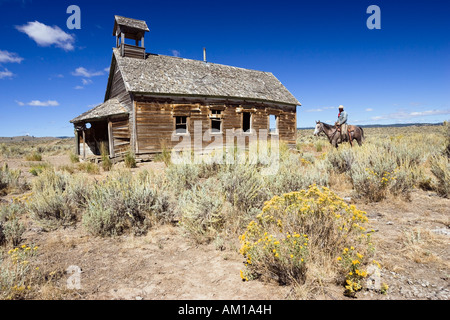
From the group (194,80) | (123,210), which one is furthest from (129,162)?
(123,210)

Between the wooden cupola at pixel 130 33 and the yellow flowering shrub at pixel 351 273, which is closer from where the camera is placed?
the yellow flowering shrub at pixel 351 273

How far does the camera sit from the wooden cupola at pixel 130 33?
13234mm

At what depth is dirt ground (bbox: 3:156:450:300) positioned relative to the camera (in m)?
2.30

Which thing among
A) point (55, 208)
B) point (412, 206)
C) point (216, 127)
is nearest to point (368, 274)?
point (412, 206)

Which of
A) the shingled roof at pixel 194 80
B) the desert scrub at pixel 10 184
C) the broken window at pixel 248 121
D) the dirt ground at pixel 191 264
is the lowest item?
the dirt ground at pixel 191 264

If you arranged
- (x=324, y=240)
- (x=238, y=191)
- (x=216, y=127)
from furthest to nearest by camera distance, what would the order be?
1. (x=216, y=127)
2. (x=238, y=191)
3. (x=324, y=240)

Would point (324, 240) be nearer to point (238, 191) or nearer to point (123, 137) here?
point (238, 191)

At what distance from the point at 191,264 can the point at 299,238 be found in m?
1.37

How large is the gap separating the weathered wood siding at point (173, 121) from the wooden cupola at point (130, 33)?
3851mm

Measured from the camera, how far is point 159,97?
40.0ft

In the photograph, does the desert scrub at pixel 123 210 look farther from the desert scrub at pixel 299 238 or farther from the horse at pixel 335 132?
the horse at pixel 335 132

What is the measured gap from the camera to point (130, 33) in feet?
45.9

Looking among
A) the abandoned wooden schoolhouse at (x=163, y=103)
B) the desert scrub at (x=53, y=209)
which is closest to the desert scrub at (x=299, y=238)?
the desert scrub at (x=53, y=209)
